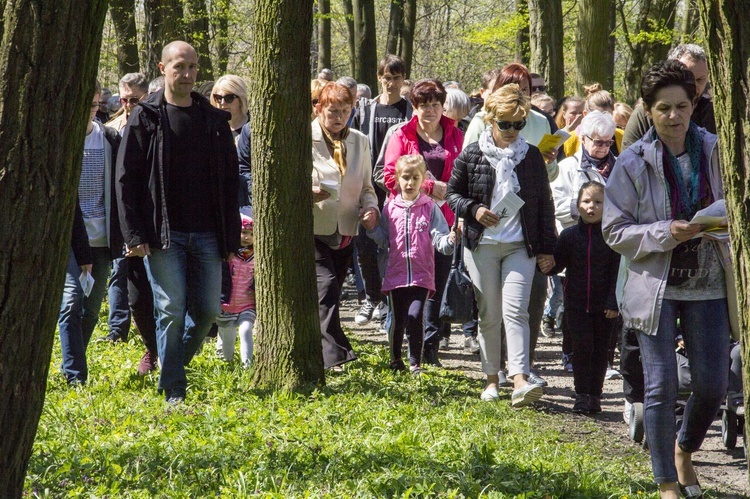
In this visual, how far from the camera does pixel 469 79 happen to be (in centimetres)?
4856

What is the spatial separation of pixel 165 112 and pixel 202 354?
2.86 meters

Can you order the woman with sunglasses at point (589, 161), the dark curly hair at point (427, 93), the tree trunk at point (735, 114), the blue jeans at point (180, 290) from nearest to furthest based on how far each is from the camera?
the tree trunk at point (735, 114)
the blue jeans at point (180, 290)
the woman with sunglasses at point (589, 161)
the dark curly hair at point (427, 93)

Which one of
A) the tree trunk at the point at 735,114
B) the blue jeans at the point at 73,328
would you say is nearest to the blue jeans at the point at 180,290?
the blue jeans at the point at 73,328

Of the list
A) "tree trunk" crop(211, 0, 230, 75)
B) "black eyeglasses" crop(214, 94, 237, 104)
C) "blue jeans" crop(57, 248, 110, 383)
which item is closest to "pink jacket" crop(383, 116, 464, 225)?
"black eyeglasses" crop(214, 94, 237, 104)

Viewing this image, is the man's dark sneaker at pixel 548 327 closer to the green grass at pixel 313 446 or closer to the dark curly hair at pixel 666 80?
the green grass at pixel 313 446

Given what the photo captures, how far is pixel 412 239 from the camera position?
28.7 feet

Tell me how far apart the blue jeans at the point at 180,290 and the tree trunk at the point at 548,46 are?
10.4 m

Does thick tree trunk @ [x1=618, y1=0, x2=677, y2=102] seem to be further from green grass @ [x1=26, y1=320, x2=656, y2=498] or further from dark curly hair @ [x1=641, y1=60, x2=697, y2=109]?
dark curly hair @ [x1=641, y1=60, x2=697, y2=109]

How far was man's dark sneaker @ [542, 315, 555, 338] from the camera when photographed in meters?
11.3

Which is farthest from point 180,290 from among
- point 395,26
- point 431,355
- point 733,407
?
point 395,26

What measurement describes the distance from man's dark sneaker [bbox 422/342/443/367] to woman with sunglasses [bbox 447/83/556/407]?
1.47 metres

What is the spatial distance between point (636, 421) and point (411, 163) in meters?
3.27

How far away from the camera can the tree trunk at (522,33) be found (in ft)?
82.4

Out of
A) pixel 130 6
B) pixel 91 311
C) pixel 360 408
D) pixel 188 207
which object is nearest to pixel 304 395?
pixel 360 408
